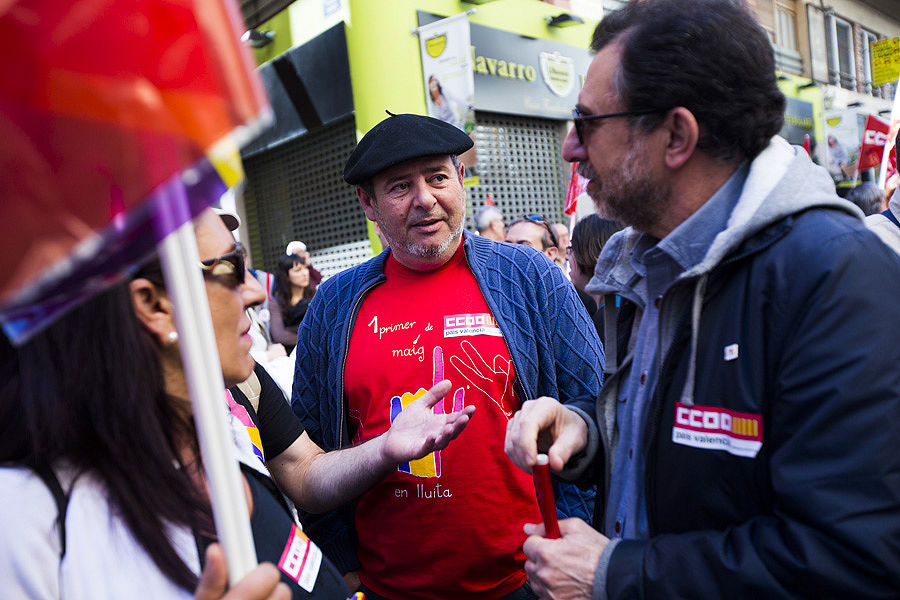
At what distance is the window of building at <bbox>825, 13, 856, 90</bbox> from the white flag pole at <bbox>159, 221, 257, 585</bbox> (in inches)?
818

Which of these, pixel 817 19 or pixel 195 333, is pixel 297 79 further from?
pixel 817 19

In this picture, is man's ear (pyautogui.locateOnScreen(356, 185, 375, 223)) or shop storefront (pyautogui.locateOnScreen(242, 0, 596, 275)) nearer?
man's ear (pyautogui.locateOnScreen(356, 185, 375, 223))

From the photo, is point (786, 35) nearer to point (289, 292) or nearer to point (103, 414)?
point (289, 292)

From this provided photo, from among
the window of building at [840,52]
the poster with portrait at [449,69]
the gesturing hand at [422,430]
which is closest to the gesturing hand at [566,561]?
the gesturing hand at [422,430]

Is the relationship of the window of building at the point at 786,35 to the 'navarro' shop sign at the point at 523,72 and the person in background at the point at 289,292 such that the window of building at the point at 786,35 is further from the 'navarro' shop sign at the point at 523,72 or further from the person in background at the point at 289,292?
the person in background at the point at 289,292

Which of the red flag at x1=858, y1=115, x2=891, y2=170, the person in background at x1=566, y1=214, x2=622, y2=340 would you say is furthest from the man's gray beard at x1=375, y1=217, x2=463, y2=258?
the red flag at x1=858, y1=115, x2=891, y2=170

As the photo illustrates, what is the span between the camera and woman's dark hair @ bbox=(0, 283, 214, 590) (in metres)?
1.06

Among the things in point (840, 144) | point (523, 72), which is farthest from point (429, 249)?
point (840, 144)

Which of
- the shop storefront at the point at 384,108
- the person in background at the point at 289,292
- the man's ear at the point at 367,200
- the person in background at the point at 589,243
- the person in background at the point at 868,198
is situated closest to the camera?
the man's ear at the point at 367,200

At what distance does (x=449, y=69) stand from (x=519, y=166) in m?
2.21

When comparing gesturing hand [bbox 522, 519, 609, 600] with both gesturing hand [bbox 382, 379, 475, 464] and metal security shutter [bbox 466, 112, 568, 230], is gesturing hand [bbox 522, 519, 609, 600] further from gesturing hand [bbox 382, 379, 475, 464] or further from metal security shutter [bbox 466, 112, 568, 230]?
metal security shutter [bbox 466, 112, 568, 230]

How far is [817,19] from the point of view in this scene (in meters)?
17.1

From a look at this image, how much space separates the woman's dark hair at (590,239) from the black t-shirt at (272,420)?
7.90 feet

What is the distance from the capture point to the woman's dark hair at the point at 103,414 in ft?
3.49
